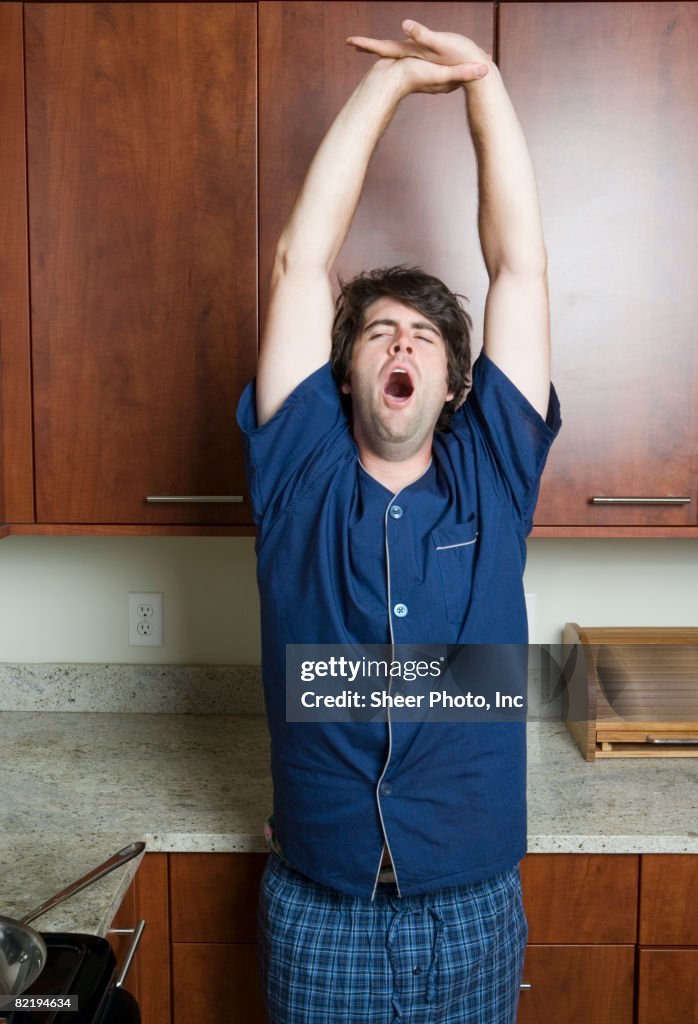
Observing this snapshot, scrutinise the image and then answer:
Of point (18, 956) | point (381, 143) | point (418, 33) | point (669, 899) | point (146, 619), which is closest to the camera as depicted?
point (18, 956)

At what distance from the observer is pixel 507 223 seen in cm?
130

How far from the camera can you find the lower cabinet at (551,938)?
143 cm

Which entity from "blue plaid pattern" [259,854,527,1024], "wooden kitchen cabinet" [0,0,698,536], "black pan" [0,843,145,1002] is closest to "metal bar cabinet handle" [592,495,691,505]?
"wooden kitchen cabinet" [0,0,698,536]


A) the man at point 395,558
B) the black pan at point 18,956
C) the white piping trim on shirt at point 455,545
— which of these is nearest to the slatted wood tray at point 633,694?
the man at point 395,558

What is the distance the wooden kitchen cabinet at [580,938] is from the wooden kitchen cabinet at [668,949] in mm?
17

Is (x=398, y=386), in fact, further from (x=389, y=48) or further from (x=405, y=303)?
(x=389, y=48)

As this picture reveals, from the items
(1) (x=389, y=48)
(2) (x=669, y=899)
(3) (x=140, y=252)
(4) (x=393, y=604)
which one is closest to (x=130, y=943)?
(4) (x=393, y=604)

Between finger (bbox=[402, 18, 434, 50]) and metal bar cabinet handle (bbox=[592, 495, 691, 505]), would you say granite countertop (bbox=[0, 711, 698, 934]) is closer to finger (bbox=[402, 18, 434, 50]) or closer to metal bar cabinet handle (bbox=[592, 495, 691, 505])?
metal bar cabinet handle (bbox=[592, 495, 691, 505])

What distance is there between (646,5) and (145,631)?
4.85 feet

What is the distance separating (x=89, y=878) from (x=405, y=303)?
85 centimetres

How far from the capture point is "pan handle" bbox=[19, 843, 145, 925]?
3.49 ft

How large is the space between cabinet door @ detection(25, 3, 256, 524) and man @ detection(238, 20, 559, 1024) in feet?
1.07

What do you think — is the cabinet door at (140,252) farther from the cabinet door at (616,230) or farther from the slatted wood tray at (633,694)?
the slatted wood tray at (633,694)

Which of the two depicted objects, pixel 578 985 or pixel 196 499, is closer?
pixel 578 985
